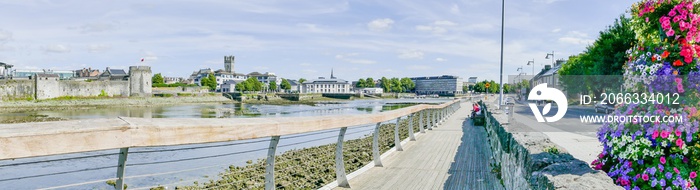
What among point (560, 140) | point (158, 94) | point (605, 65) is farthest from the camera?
point (158, 94)

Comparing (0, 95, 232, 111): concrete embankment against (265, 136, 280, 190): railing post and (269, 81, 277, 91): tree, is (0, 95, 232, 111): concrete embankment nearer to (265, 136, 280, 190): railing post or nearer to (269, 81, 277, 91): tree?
(265, 136, 280, 190): railing post

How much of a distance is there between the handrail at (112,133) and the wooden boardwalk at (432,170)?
299 cm

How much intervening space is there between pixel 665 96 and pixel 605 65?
3432cm

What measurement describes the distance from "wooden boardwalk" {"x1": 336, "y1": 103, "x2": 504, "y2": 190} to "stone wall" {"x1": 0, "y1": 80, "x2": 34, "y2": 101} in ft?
235

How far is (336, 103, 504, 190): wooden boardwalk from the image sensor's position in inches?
239

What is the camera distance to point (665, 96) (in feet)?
10.7

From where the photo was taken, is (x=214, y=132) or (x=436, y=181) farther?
(x=436, y=181)

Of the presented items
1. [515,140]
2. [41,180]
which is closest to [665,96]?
[515,140]

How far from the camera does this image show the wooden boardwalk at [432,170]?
6074mm

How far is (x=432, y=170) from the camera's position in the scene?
722 cm

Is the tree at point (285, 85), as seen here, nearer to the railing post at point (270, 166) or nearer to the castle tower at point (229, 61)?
the castle tower at point (229, 61)

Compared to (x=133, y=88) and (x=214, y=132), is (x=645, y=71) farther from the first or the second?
(x=133, y=88)
